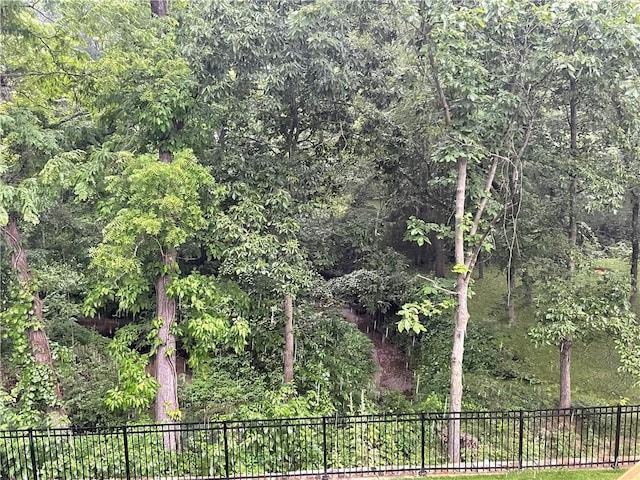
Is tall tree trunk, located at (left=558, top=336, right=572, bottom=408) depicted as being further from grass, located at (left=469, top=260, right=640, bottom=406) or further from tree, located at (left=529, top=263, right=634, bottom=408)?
grass, located at (left=469, top=260, right=640, bottom=406)

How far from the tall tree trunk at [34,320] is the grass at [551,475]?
21.1 ft

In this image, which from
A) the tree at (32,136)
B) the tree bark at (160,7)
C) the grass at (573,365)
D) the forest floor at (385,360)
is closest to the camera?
the tree at (32,136)

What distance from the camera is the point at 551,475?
23.6 feet

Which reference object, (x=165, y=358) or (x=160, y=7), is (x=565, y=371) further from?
(x=160, y=7)

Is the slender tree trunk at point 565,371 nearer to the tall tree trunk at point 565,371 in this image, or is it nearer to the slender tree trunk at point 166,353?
the tall tree trunk at point 565,371

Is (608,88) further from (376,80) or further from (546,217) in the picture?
(376,80)

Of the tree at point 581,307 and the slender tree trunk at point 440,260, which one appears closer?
the tree at point 581,307

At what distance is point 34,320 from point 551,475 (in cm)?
859

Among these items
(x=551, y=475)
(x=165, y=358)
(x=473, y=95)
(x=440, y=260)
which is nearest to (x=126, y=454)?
(x=165, y=358)

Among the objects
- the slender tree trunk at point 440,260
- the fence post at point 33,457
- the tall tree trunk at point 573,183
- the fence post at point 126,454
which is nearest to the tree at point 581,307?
the tall tree trunk at point 573,183

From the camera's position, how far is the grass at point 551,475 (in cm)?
710

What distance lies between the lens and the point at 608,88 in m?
7.97

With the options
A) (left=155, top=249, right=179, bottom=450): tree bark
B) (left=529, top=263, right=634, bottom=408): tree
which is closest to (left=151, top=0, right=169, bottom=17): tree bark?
(left=155, top=249, right=179, bottom=450): tree bark

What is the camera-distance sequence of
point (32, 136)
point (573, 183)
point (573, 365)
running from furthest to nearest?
point (573, 365)
point (573, 183)
point (32, 136)
